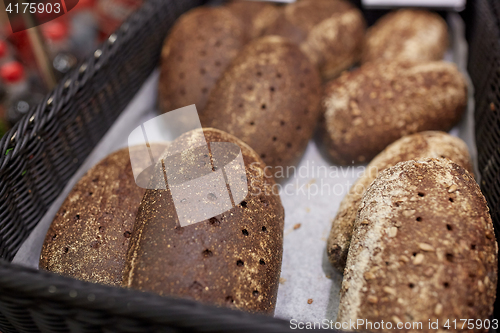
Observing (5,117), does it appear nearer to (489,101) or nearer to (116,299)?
(116,299)

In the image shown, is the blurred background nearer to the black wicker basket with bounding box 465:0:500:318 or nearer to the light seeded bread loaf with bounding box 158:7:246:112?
the light seeded bread loaf with bounding box 158:7:246:112

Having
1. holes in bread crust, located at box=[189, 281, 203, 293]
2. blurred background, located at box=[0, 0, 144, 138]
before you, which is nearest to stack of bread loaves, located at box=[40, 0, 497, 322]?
holes in bread crust, located at box=[189, 281, 203, 293]

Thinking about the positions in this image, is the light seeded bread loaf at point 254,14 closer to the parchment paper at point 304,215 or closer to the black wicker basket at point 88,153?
the black wicker basket at point 88,153

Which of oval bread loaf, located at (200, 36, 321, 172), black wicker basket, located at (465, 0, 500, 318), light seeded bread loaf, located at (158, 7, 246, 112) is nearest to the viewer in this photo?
black wicker basket, located at (465, 0, 500, 318)

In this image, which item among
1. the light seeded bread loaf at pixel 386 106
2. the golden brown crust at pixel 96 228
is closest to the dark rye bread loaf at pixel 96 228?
the golden brown crust at pixel 96 228

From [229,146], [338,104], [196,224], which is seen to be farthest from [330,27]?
[196,224]

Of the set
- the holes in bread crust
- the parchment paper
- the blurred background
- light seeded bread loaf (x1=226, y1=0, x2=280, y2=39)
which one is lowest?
the parchment paper

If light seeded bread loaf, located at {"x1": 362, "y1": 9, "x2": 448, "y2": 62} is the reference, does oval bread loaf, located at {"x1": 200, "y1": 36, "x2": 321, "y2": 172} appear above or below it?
above
